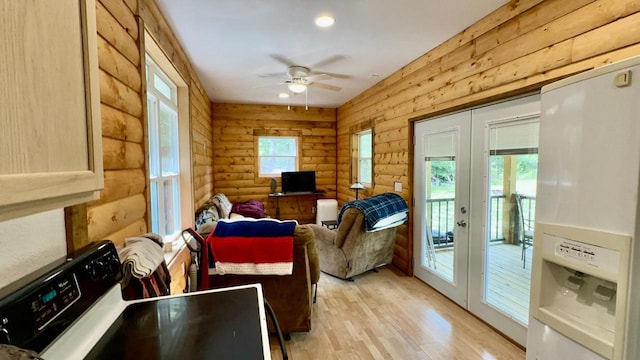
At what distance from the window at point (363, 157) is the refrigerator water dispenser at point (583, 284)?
362 cm

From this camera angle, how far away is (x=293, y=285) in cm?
230

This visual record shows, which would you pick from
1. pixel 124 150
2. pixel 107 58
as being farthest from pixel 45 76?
pixel 124 150

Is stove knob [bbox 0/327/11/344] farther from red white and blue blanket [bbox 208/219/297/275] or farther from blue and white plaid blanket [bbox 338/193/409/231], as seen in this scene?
blue and white plaid blanket [bbox 338/193/409/231]

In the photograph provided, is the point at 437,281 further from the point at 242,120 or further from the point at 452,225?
the point at 242,120

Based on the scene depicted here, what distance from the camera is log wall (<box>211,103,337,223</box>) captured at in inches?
233

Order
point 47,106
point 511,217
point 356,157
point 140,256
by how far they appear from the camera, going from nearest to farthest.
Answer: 1. point 47,106
2. point 140,256
3. point 511,217
4. point 356,157

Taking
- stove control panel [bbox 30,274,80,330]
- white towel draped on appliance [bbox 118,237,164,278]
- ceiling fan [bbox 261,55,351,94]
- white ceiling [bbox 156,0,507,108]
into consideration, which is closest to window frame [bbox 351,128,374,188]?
white ceiling [bbox 156,0,507,108]

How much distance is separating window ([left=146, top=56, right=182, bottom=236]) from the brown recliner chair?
1569 millimetres

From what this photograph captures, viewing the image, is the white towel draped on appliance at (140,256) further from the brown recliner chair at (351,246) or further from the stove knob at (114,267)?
the brown recliner chair at (351,246)

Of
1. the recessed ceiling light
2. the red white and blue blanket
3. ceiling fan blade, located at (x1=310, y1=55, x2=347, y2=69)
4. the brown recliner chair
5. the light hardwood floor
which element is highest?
ceiling fan blade, located at (x1=310, y1=55, x2=347, y2=69)

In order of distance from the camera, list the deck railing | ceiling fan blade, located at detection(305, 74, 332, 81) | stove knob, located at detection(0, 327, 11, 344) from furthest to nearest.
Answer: ceiling fan blade, located at detection(305, 74, 332, 81)
the deck railing
stove knob, located at detection(0, 327, 11, 344)

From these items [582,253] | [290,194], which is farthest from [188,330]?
[290,194]

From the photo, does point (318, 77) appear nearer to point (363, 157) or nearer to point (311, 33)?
point (311, 33)

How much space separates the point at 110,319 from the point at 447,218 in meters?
3.05
